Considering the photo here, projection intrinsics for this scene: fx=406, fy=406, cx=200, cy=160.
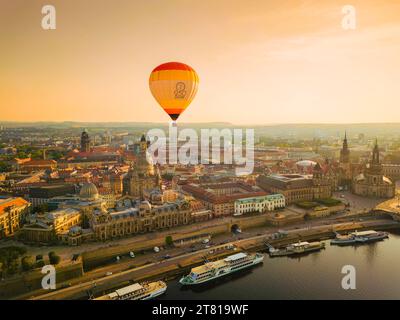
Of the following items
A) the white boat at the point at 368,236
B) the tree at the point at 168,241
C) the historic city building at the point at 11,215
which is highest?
the historic city building at the point at 11,215

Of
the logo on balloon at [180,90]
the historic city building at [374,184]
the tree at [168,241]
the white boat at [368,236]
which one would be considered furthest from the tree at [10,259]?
the historic city building at [374,184]

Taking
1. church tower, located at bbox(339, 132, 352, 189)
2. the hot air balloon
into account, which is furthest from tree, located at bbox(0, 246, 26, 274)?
church tower, located at bbox(339, 132, 352, 189)

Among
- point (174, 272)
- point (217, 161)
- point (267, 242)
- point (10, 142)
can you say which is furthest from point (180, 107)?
point (10, 142)

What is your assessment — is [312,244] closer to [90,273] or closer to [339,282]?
[339,282]

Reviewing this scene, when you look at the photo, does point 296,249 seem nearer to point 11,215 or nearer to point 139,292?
point 139,292

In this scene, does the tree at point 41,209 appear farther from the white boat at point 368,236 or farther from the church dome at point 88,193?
the white boat at point 368,236
